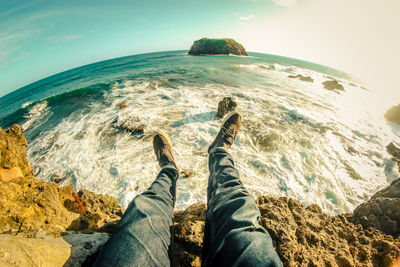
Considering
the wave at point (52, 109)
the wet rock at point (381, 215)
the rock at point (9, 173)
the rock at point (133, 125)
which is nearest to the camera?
the wet rock at point (381, 215)

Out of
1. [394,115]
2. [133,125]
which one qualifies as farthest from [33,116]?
[394,115]

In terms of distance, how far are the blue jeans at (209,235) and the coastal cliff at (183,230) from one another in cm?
24

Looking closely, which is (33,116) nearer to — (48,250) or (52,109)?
(52,109)

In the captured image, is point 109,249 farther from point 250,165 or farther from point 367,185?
point 367,185

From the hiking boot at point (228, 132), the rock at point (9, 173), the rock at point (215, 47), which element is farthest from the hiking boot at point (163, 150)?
the rock at point (215, 47)

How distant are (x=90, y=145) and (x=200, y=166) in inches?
139

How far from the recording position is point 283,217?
162cm

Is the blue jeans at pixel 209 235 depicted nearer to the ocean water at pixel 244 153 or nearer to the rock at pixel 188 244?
the rock at pixel 188 244

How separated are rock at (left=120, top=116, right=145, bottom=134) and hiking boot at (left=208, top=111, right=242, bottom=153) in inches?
109

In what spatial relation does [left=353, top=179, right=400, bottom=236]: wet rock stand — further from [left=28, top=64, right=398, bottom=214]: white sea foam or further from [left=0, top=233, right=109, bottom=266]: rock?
[left=0, top=233, right=109, bottom=266]: rock

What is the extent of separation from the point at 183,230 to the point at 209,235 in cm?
31

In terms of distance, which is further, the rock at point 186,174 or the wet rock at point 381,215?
the rock at point 186,174

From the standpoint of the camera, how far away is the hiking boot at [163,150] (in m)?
2.80

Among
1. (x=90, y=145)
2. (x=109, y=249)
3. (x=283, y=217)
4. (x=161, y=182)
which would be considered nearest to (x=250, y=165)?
(x=283, y=217)
